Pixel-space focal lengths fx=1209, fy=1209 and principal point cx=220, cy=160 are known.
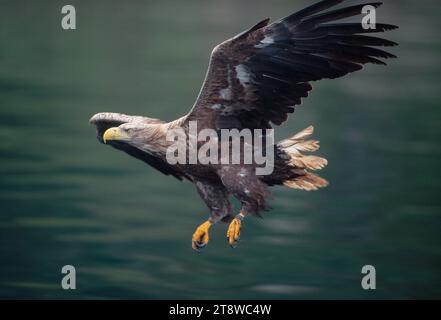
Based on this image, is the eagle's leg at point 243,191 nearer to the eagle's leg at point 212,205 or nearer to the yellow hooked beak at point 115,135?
the eagle's leg at point 212,205

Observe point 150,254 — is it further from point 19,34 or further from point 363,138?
point 19,34

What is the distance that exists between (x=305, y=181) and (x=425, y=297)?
12.0ft

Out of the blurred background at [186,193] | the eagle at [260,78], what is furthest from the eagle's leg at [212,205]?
the blurred background at [186,193]

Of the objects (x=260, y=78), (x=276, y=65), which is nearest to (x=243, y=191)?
(x=260, y=78)

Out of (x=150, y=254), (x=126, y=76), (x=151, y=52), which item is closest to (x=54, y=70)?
(x=126, y=76)

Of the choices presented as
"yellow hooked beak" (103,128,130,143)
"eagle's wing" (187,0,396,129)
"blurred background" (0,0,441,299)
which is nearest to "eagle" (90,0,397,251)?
"eagle's wing" (187,0,396,129)

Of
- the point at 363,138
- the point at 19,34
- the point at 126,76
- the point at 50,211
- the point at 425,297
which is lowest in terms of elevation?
the point at 425,297

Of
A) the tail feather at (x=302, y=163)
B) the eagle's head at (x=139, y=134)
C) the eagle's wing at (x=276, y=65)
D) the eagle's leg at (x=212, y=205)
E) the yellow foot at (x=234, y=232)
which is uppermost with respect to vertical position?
the eagle's wing at (x=276, y=65)

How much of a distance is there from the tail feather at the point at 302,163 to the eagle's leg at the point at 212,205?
471 millimetres

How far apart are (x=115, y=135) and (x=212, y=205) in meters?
0.85

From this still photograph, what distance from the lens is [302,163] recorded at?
8.65 meters

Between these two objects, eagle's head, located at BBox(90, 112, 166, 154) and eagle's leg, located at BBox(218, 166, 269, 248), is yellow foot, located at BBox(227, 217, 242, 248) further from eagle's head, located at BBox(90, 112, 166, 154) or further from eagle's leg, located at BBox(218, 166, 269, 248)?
eagle's head, located at BBox(90, 112, 166, 154)

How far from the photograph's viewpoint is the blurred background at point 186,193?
40.6ft

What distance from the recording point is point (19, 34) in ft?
93.2
